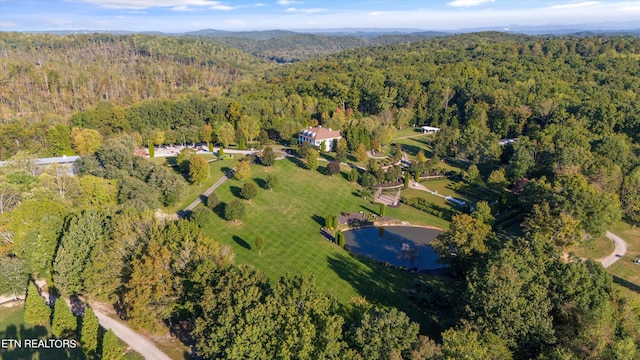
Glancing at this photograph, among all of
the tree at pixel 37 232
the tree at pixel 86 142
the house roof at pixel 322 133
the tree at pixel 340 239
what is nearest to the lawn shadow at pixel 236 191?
the tree at pixel 340 239

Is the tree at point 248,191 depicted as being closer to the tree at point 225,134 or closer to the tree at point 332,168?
the tree at point 332,168

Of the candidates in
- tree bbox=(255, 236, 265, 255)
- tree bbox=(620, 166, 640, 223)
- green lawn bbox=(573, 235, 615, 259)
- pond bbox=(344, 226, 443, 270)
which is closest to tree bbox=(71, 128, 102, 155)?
tree bbox=(255, 236, 265, 255)

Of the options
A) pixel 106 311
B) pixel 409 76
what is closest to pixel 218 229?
pixel 106 311

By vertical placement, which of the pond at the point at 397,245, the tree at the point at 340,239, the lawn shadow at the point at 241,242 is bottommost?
the pond at the point at 397,245

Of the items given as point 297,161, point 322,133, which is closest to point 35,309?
point 297,161

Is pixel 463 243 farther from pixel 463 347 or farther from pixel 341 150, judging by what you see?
pixel 341 150
